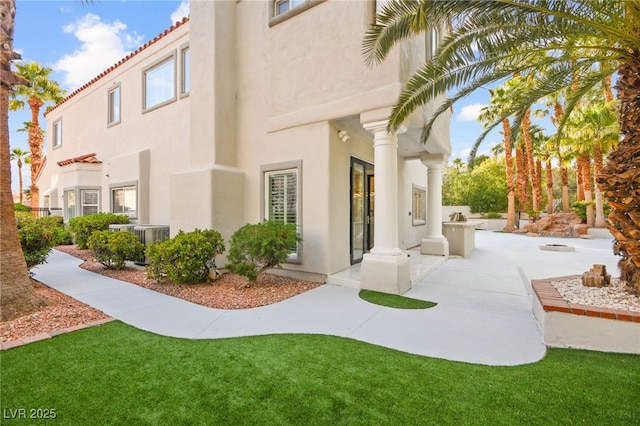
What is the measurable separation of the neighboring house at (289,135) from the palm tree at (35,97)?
48.2 ft

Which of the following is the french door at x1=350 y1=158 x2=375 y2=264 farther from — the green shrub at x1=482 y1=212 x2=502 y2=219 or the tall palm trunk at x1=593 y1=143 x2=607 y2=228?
the green shrub at x1=482 y1=212 x2=502 y2=219

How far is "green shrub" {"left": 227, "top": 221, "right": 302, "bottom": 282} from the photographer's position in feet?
21.7

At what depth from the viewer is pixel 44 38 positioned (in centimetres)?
858

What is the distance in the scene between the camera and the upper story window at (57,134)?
18.5 m

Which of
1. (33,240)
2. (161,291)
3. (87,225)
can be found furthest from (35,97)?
(161,291)

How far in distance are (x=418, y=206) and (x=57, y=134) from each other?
2226 centimetres

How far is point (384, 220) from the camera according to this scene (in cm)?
697

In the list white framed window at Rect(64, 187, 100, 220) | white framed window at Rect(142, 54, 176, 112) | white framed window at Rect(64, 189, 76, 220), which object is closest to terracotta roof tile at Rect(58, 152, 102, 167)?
white framed window at Rect(64, 187, 100, 220)

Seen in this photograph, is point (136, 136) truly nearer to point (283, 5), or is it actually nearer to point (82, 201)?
point (82, 201)

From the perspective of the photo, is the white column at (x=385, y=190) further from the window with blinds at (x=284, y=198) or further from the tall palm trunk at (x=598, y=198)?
the tall palm trunk at (x=598, y=198)

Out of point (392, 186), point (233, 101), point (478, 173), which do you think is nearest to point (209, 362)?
point (392, 186)

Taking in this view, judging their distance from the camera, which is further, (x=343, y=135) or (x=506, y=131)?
(x=506, y=131)

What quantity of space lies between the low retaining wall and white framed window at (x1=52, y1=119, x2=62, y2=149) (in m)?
24.5

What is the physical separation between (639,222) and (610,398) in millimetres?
2630
